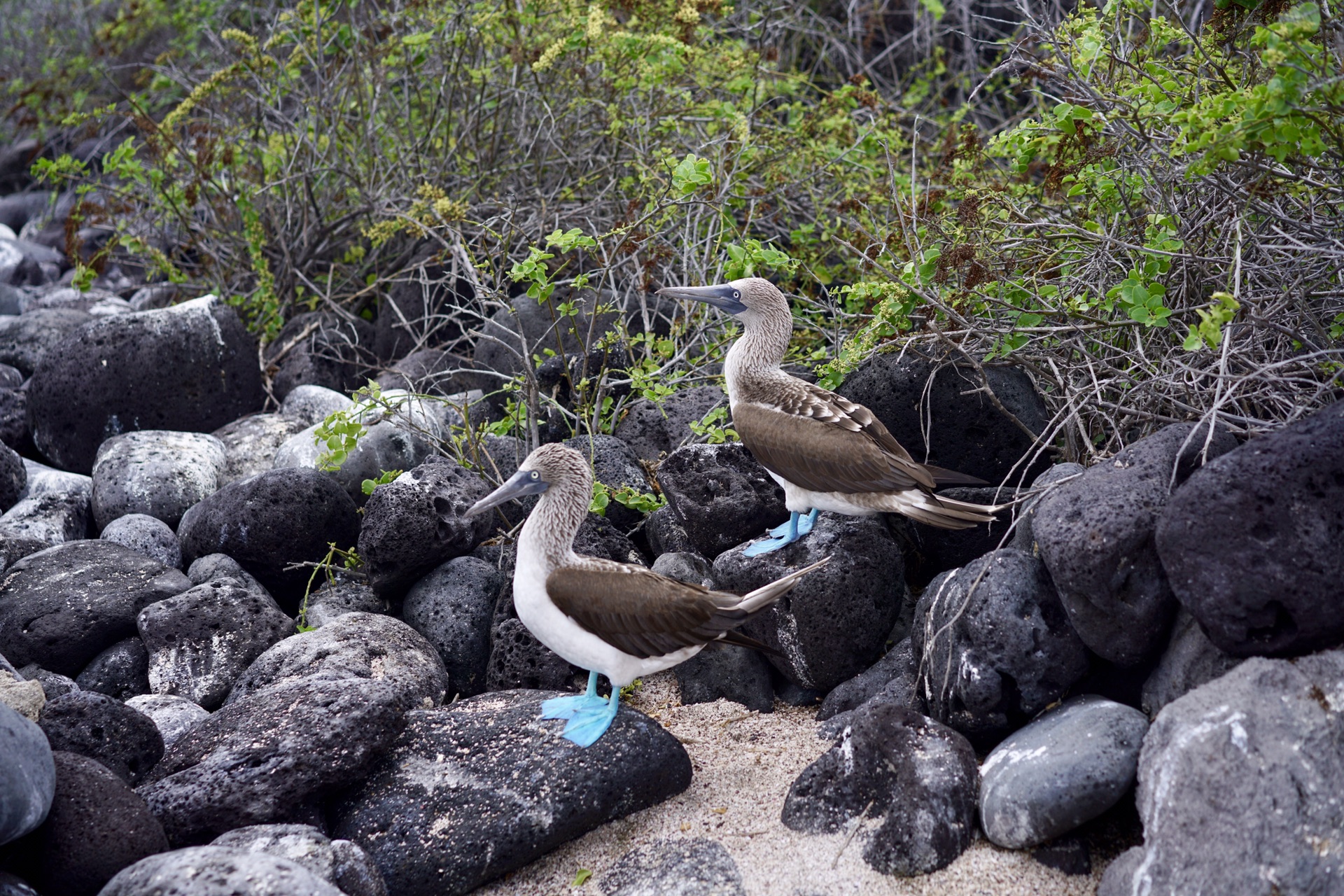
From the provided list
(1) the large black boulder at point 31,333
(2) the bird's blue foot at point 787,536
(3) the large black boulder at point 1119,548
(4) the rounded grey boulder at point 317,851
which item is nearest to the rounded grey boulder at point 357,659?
(4) the rounded grey boulder at point 317,851

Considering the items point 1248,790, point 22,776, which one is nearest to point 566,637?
point 22,776

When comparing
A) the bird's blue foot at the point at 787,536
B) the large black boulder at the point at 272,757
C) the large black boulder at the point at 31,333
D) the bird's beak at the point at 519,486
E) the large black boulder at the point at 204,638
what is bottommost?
the large black boulder at the point at 31,333

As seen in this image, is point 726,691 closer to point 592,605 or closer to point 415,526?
point 592,605

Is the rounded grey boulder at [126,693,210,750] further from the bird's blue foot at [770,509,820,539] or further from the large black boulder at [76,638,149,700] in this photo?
the bird's blue foot at [770,509,820,539]

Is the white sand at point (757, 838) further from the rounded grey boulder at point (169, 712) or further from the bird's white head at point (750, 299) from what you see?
the bird's white head at point (750, 299)

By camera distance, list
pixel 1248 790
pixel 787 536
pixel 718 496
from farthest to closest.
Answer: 1. pixel 718 496
2. pixel 787 536
3. pixel 1248 790

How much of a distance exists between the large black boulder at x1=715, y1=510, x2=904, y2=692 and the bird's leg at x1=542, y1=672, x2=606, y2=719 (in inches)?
30.6

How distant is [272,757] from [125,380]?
4.11m

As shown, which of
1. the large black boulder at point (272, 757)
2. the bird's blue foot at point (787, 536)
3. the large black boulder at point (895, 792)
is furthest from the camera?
the bird's blue foot at point (787, 536)

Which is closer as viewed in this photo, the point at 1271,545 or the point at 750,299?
the point at 1271,545

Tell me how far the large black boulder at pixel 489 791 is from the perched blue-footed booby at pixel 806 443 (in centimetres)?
115

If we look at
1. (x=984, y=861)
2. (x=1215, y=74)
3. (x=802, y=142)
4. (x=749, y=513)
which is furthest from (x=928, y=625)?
(x=802, y=142)

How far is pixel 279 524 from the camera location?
5.45m

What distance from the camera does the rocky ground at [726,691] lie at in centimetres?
320
